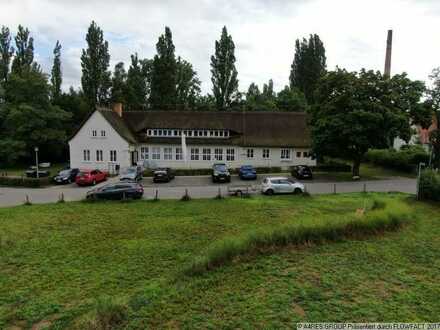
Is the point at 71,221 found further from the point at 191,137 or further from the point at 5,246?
the point at 191,137

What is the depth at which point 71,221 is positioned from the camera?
59.3ft

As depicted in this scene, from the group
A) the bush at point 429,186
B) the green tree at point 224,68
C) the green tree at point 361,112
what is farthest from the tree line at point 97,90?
the bush at point 429,186

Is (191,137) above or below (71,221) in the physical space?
above

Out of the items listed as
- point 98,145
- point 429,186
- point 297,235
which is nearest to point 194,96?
point 98,145

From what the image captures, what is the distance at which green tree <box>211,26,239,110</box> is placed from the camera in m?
51.4

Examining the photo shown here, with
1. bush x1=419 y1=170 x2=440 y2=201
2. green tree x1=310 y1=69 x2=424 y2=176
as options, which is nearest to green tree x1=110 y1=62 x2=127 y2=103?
green tree x1=310 y1=69 x2=424 y2=176

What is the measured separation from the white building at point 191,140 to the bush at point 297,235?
22.8 metres

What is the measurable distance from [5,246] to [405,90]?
110 feet

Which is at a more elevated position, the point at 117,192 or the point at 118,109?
the point at 118,109

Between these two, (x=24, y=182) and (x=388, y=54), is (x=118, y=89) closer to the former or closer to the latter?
(x=24, y=182)

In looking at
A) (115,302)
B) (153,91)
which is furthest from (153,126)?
(115,302)

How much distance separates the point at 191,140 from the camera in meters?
39.9

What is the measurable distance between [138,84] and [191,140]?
25179mm

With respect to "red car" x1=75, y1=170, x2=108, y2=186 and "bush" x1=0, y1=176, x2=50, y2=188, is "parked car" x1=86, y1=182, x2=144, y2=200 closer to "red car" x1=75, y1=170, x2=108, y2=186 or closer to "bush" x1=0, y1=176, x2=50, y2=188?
"red car" x1=75, y1=170, x2=108, y2=186
